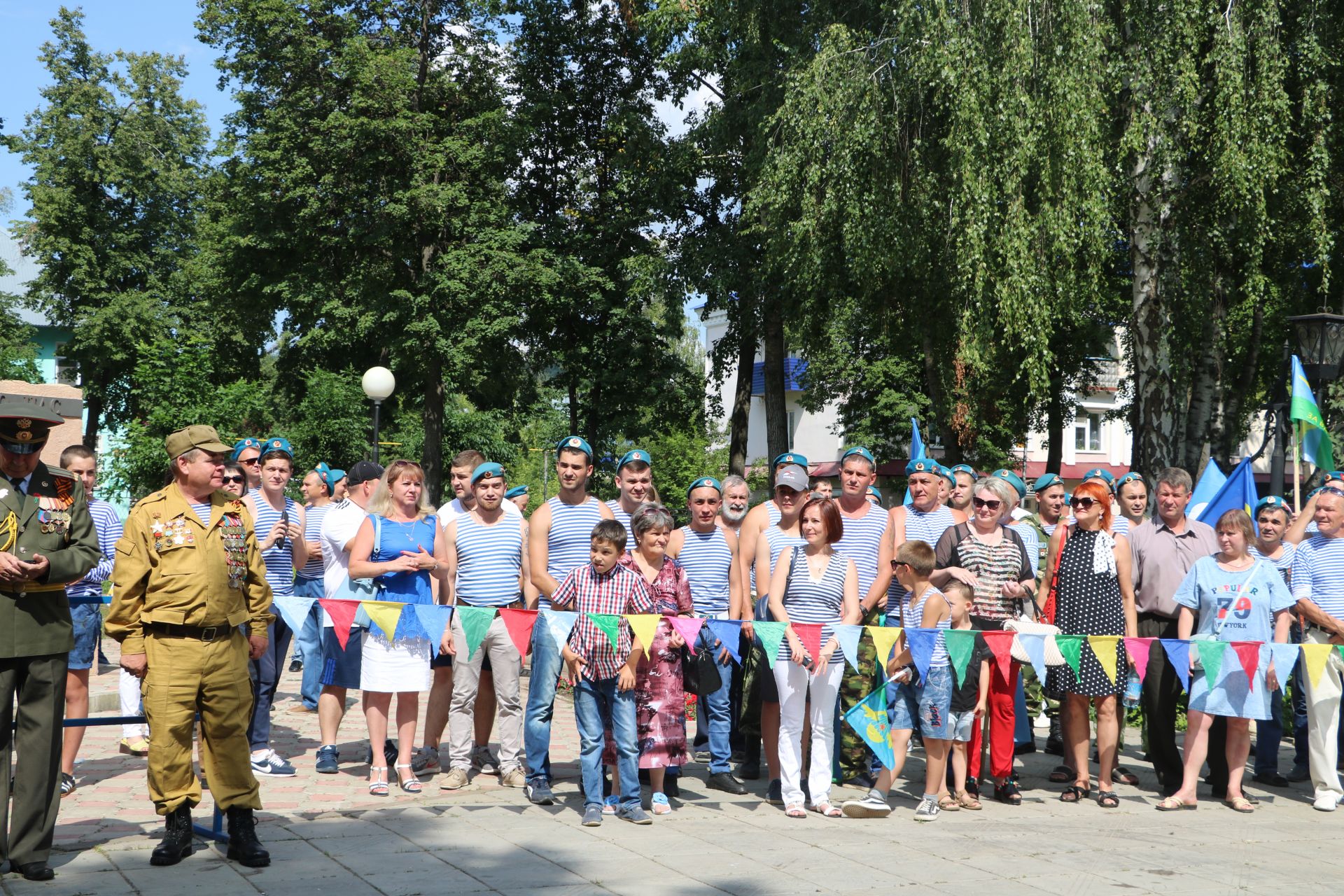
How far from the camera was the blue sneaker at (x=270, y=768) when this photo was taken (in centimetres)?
820

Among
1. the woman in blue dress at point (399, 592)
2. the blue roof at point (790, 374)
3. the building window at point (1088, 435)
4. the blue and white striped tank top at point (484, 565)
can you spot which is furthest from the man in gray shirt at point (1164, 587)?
the building window at point (1088, 435)

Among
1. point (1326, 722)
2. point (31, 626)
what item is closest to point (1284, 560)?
point (1326, 722)

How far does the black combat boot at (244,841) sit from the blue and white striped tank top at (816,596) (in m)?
3.28

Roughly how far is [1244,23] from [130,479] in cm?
2304

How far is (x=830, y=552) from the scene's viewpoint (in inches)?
309

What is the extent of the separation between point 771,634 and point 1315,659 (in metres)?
3.53

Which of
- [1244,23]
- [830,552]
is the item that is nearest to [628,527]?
[830,552]

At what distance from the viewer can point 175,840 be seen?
19.6ft

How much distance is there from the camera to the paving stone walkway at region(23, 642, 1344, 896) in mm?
5762

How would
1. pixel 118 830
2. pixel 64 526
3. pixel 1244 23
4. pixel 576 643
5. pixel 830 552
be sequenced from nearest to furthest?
pixel 64 526 < pixel 118 830 < pixel 576 643 < pixel 830 552 < pixel 1244 23

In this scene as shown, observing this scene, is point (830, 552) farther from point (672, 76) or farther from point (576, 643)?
point (672, 76)

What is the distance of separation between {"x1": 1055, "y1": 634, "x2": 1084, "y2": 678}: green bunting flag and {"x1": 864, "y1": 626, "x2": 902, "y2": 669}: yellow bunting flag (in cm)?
112

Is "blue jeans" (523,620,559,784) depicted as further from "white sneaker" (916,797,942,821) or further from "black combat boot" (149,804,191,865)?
"white sneaker" (916,797,942,821)

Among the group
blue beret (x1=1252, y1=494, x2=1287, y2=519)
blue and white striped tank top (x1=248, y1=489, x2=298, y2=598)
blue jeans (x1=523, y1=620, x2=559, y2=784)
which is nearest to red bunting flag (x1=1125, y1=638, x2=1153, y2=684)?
blue beret (x1=1252, y1=494, x2=1287, y2=519)
